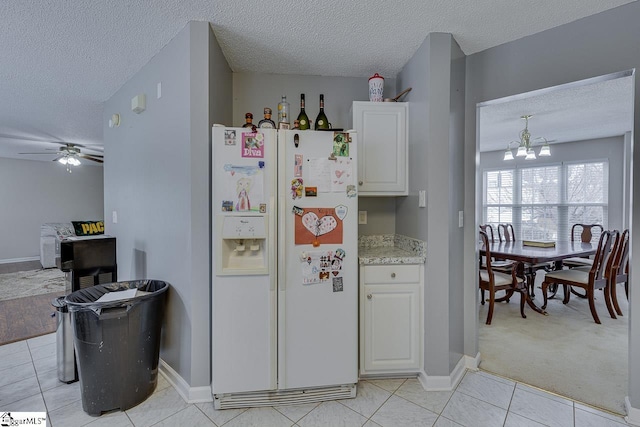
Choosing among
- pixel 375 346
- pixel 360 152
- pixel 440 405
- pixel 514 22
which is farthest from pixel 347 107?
pixel 440 405

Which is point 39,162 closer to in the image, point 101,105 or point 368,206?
point 101,105

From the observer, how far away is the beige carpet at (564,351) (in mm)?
2014

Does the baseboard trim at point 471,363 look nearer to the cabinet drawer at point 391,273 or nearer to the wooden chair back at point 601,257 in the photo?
the cabinet drawer at point 391,273

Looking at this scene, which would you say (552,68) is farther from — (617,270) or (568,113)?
(617,270)

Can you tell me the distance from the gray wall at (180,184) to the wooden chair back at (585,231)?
554 centimetres

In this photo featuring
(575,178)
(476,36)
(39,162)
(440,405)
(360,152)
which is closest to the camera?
(440,405)

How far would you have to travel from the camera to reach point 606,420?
171cm

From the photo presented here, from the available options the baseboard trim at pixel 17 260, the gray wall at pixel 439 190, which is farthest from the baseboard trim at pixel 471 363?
the baseboard trim at pixel 17 260

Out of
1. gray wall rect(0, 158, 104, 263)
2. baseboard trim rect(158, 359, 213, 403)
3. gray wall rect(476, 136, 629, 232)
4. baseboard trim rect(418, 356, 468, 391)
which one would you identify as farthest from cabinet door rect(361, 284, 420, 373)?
gray wall rect(0, 158, 104, 263)

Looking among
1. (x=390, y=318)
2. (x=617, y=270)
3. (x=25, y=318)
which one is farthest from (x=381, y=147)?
(x=25, y=318)

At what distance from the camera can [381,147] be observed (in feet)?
7.39

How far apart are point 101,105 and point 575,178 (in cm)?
734

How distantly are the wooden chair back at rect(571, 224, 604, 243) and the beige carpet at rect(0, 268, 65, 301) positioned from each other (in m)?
7.91

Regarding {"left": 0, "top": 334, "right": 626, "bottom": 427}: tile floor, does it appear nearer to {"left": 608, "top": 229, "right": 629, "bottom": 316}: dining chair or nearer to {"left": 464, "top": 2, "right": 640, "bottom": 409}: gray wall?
{"left": 464, "top": 2, "right": 640, "bottom": 409}: gray wall
